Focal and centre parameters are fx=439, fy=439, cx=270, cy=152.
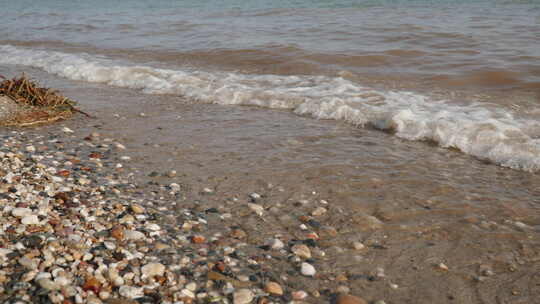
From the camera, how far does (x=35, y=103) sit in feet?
20.7

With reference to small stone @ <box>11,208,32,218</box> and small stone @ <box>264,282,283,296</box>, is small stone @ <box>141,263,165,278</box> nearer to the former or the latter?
small stone @ <box>264,282,283,296</box>

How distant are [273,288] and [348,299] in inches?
17.9

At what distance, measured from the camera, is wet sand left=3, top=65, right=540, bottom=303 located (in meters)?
2.85

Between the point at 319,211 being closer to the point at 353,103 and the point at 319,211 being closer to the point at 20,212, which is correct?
the point at 20,212

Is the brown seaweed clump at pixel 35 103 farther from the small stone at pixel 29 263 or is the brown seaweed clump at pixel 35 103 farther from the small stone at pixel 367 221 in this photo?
the small stone at pixel 367 221

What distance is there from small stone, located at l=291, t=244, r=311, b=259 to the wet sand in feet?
0.24

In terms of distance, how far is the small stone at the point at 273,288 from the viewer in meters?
2.65

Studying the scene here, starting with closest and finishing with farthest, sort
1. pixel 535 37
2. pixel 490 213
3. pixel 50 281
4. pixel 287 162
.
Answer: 1. pixel 50 281
2. pixel 490 213
3. pixel 287 162
4. pixel 535 37

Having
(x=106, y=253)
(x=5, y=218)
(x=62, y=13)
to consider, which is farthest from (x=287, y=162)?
(x=62, y=13)

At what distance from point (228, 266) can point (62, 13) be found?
25704 mm

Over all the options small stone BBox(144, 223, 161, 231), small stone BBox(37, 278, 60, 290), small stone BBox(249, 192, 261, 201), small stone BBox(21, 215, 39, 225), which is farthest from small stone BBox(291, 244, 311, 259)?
small stone BBox(21, 215, 39, 225)

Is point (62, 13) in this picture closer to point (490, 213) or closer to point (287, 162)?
point (287, 162)

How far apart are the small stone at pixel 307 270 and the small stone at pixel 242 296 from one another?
42 centimetres

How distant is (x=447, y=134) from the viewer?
18.0 ft
